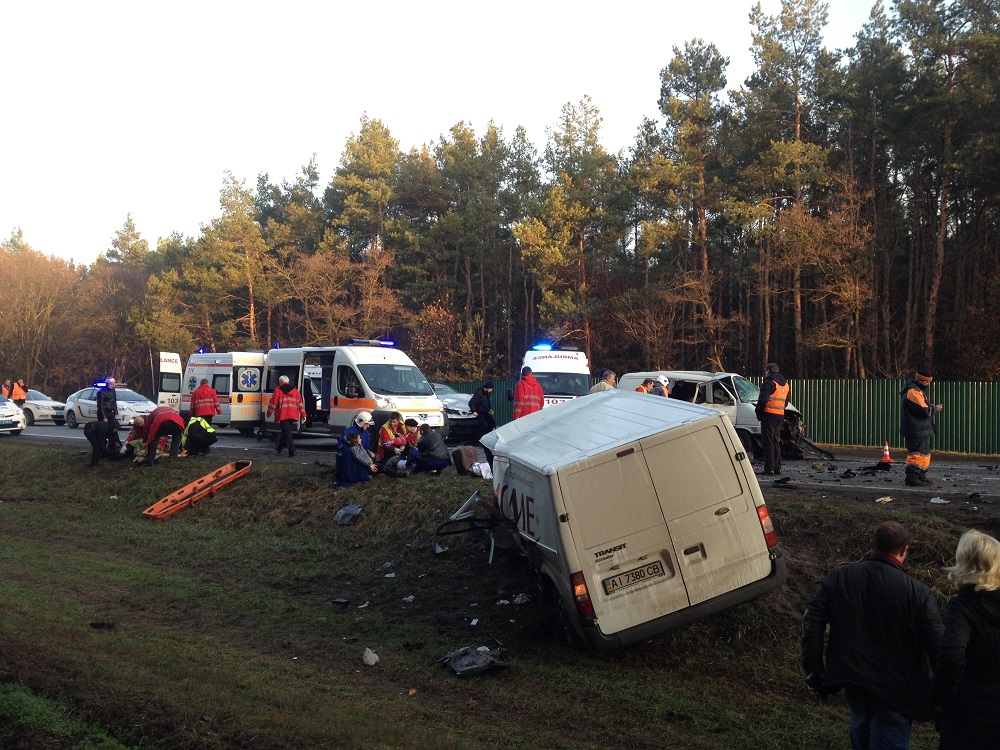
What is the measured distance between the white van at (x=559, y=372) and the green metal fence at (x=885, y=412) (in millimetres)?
8787

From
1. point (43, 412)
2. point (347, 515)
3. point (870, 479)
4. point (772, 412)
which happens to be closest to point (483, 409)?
point (347, 515)

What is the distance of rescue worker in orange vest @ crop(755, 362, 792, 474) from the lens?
14398 mm

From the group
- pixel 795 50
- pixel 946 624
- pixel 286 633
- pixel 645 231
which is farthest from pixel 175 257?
pixel 946 624

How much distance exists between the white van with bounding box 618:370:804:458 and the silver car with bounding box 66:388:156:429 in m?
20.8

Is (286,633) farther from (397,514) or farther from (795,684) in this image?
(795,684)

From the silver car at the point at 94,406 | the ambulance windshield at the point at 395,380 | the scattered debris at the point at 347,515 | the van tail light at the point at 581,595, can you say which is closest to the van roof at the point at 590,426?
the van tail light at the point at 581,595

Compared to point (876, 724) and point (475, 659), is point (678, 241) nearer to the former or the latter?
point (475, 659)

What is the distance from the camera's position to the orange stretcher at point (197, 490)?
1562 cm

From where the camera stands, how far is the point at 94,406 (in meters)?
33.4

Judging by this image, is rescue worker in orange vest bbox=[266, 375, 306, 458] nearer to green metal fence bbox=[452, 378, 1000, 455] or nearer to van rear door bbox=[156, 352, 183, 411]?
van rear door bbox=[156, 352, 183, 411]

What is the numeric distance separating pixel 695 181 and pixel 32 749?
37.6 m

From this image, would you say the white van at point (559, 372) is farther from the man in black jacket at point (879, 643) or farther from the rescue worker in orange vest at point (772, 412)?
the man in black jacket at point (879, 643)

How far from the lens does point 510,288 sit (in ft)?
179

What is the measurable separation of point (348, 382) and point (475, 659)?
15027 mm
